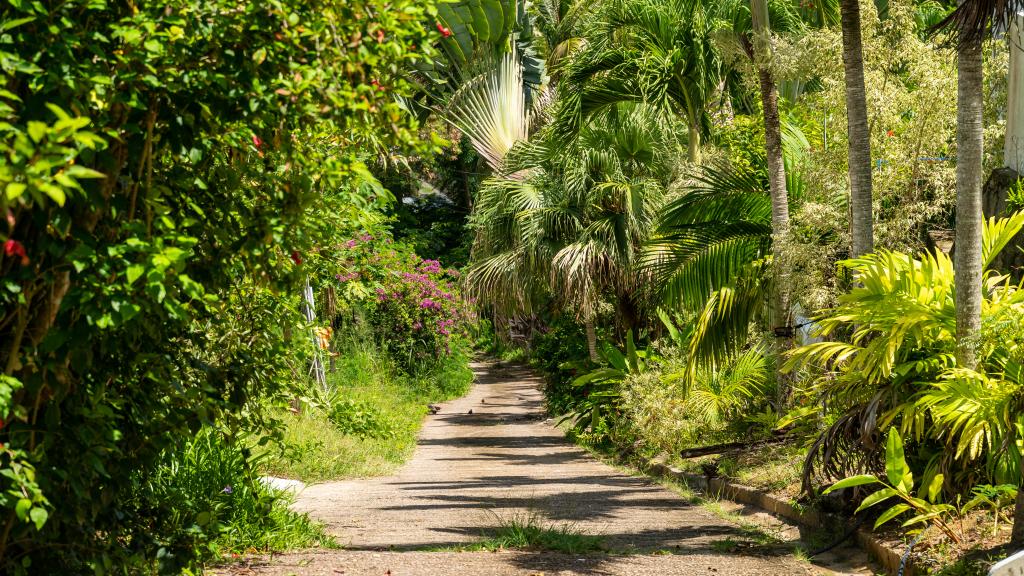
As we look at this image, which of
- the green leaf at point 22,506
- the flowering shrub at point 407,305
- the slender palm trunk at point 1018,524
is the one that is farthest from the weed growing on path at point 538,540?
the flowering shrub at point 407,305

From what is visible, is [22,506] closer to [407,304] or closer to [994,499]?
[994,499]

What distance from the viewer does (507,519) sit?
8.29 metres

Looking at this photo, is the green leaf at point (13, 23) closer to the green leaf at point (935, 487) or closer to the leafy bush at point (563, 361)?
the green leaf at point (935, 487)

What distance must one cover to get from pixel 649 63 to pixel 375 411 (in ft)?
24.1

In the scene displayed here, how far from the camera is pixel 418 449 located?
17000 mm

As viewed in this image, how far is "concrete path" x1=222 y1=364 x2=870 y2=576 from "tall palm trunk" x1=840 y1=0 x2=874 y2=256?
2.79 meters

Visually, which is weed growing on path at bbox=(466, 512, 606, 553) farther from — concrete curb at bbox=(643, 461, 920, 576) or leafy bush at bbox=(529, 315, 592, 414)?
leafy bush at bbox=(529, 315, 592, 414)

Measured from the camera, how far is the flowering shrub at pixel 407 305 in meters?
24.6

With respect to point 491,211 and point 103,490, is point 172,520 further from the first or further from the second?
point 491,211

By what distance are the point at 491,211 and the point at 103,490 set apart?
55.0 feet

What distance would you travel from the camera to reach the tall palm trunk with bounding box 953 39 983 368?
22.6 feet

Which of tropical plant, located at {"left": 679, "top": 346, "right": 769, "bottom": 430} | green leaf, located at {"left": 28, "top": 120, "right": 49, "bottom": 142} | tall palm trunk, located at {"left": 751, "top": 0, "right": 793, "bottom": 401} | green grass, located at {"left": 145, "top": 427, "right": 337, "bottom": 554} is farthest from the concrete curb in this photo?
green leaf, located at {"left": 28, "top": 120, "right": 49, "bottom": 142}

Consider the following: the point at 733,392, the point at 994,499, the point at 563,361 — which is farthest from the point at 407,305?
the point at 994,499

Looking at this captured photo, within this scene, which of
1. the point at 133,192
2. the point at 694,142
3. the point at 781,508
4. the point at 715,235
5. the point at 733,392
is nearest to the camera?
the point at 133,192
